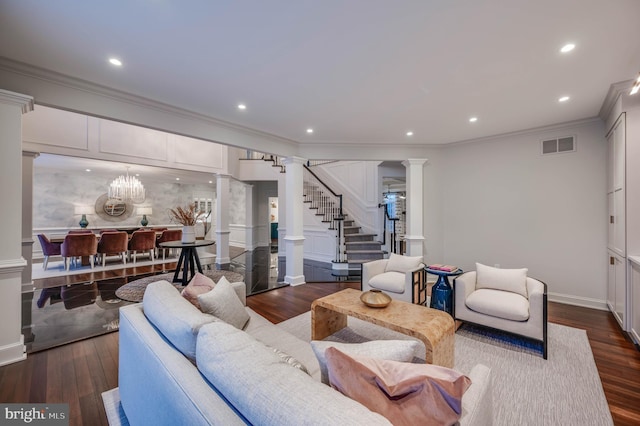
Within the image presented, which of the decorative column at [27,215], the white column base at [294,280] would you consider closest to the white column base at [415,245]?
the white column base at [294,280]

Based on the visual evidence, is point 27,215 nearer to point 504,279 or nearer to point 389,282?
point 389,282

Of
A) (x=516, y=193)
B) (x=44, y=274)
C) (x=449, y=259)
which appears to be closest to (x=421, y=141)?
(x=516, y=193)

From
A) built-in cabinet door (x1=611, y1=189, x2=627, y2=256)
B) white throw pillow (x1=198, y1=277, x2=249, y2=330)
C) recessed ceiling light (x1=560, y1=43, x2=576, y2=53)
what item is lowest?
white throw pillow (x1=198, y1=277, x2=249, y2=330)

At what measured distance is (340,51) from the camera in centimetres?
222

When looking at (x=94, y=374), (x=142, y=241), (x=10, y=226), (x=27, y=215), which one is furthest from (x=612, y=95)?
(x=142, y=241)

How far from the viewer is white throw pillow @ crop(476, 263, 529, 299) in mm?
2951

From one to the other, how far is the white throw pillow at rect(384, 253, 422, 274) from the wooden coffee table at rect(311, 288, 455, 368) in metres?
1.17

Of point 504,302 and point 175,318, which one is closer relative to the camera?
point 175,318

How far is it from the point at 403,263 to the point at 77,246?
Answer: 7.22 metres

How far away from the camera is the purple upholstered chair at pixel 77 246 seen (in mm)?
5891

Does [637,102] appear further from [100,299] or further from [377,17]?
[100,299]

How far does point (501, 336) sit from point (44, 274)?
8493 millimetres

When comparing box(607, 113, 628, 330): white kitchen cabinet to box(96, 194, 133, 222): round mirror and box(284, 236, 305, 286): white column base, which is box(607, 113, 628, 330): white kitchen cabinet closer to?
box(284, 236, 305, 286): white column base

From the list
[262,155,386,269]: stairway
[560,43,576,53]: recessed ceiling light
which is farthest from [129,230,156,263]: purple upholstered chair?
[560,43,576,53]: recessed ceiling light
